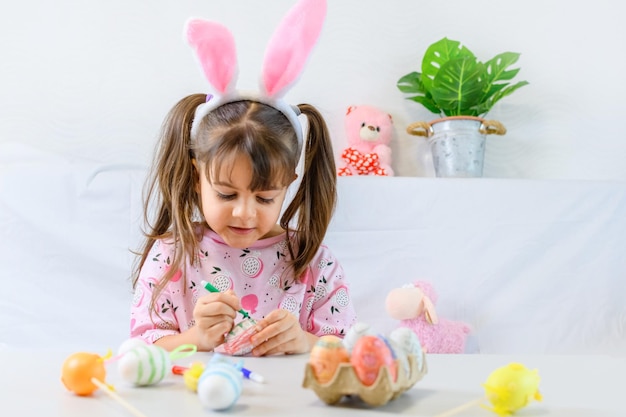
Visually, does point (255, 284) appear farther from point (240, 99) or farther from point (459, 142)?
point (459, 142)

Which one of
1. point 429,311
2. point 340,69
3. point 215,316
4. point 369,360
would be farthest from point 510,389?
point 340,69

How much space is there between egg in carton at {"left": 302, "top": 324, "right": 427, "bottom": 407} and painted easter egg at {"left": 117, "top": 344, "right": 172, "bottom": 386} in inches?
6.1

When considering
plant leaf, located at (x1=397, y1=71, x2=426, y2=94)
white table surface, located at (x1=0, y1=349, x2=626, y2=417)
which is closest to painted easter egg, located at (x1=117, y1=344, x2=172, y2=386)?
white table surface, located at (x1=0, y1=349, x2=626, y2=417)

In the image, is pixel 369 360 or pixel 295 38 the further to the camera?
pixel 295 38

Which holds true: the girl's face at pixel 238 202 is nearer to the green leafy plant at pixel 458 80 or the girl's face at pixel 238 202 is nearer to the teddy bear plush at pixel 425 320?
the teddy bear plush at pixel 425 320

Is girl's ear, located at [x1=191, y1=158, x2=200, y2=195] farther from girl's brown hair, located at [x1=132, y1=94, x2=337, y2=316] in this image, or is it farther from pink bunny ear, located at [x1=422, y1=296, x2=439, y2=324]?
pink bunny ear, located at [x1=422, y1=296, x2=439, y2=324]

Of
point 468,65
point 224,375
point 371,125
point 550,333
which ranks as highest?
point 468,65

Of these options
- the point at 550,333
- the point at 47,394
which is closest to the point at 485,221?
the point at 550,333

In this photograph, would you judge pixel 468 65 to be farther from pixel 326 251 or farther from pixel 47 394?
pixel 47 394

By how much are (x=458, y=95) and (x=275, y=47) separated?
971 mm

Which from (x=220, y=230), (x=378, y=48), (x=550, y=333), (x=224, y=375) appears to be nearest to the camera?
(x=224, y=375)

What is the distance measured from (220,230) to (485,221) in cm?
86

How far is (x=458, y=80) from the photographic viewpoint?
1874mm

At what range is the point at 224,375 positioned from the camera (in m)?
0.59
